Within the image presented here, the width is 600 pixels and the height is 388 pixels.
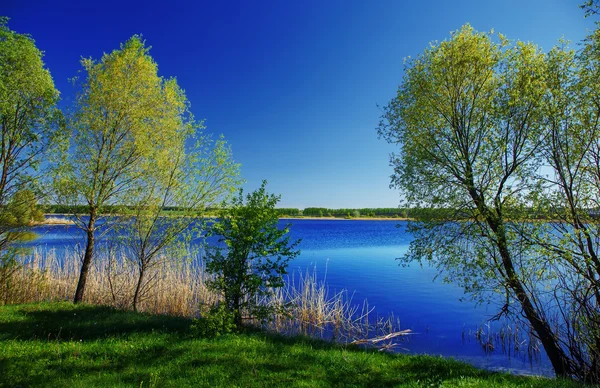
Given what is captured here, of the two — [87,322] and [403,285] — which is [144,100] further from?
[403,285]

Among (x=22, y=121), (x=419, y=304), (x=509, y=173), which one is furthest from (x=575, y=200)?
(x=22, y=121)

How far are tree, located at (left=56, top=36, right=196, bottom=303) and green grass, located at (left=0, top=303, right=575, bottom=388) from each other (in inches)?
177

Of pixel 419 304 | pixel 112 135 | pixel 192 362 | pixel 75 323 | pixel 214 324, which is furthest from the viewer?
pixel 419 304

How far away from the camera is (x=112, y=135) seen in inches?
487

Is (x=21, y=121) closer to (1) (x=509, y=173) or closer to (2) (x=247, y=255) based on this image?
(2) (x=247, y=255)

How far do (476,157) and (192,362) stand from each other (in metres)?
9.22

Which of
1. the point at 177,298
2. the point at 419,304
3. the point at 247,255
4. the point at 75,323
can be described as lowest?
the point at 419,304

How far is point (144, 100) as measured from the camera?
12789 mm

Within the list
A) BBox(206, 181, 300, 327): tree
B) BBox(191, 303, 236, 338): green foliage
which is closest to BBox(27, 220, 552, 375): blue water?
BBox(206, 181, 300, 327): tree

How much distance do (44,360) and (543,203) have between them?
468 inches

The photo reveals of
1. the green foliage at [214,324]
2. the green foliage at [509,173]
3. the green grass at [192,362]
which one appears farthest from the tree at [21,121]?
the green foliage at [509,173]

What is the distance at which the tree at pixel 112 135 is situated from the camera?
12242 mm

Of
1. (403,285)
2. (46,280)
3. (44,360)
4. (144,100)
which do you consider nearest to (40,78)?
(144,100)

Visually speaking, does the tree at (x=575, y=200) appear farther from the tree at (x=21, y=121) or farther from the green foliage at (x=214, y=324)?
the tree at (x=21, y=121)
